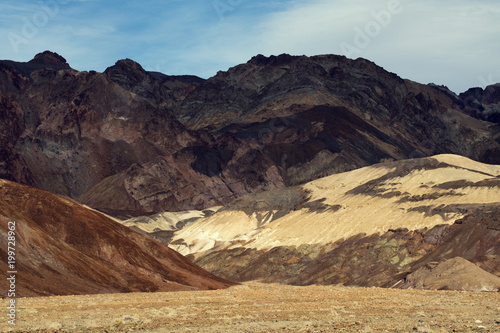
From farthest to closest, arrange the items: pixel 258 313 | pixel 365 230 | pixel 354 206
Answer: pixel 354 206 < pixel 365 230 < pixel 258 313

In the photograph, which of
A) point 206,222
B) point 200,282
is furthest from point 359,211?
point 200,282

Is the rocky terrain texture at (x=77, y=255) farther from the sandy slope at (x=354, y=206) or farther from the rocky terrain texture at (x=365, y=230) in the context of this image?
the sandy slope at (x=354, y=206)

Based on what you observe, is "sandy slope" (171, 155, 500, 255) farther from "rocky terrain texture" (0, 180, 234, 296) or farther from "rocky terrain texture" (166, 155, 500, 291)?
"rocky terrain texture" (0, 180, 234, 296)

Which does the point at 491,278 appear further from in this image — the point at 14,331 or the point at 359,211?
the point at 359,211

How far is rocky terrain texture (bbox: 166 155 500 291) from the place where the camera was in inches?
3199

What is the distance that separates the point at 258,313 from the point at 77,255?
20.8 metres

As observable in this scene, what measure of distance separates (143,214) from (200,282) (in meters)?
120

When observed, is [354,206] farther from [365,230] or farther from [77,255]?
[77,255]

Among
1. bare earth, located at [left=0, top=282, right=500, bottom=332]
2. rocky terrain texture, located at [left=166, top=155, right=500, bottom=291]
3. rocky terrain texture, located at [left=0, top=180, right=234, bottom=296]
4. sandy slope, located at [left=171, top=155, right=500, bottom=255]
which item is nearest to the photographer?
bare earth, located at [left=0, top=282, right=500, bottom=332]

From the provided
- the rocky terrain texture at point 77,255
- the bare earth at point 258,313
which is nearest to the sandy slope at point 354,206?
the rocky terrain texture at point 77,255

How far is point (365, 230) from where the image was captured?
98500mm

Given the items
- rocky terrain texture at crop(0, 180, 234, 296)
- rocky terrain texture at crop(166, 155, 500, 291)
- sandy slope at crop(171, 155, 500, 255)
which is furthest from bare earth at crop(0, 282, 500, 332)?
sandy slope at crop(171, 155, 500, 255)

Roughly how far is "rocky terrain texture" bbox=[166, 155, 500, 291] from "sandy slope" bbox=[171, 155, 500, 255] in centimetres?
19

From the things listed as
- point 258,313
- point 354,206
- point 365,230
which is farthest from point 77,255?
point 354,206
